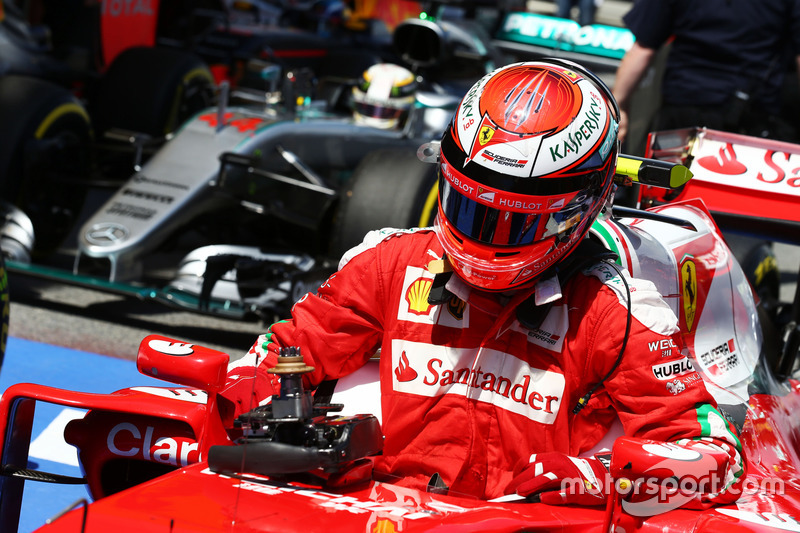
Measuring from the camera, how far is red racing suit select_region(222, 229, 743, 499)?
2053mm

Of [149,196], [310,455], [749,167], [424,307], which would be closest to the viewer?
[310,455]

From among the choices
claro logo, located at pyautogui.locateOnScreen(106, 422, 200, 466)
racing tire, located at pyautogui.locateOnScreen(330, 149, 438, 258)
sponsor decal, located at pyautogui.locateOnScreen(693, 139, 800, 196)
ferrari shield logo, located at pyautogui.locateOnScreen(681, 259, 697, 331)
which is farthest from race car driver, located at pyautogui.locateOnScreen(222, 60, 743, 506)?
racing tire, located at pyautogui.locateOnScreen(330, 149, 438, 258)

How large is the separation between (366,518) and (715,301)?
54.6 inches

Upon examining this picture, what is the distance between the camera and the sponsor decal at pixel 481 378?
2139 millimetres

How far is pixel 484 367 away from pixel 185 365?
668 millimetres

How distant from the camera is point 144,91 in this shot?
18.8ft

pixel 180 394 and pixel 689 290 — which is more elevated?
pixel 689 290

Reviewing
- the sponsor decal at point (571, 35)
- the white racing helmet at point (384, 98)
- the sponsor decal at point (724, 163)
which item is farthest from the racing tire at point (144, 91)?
the sponsor decal at point (724, 163)

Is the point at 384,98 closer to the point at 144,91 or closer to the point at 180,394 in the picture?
the point at 144,91

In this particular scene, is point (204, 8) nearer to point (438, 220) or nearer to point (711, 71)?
point (711, 71)

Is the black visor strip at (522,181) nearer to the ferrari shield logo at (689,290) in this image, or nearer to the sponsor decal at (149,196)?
the ferrari shield logo at (689,290)

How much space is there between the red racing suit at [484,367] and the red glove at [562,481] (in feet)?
0.44

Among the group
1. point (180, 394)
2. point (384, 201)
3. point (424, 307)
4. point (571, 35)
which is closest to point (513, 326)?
point (424, 307)

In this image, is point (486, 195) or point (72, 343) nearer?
point (486, 195)
